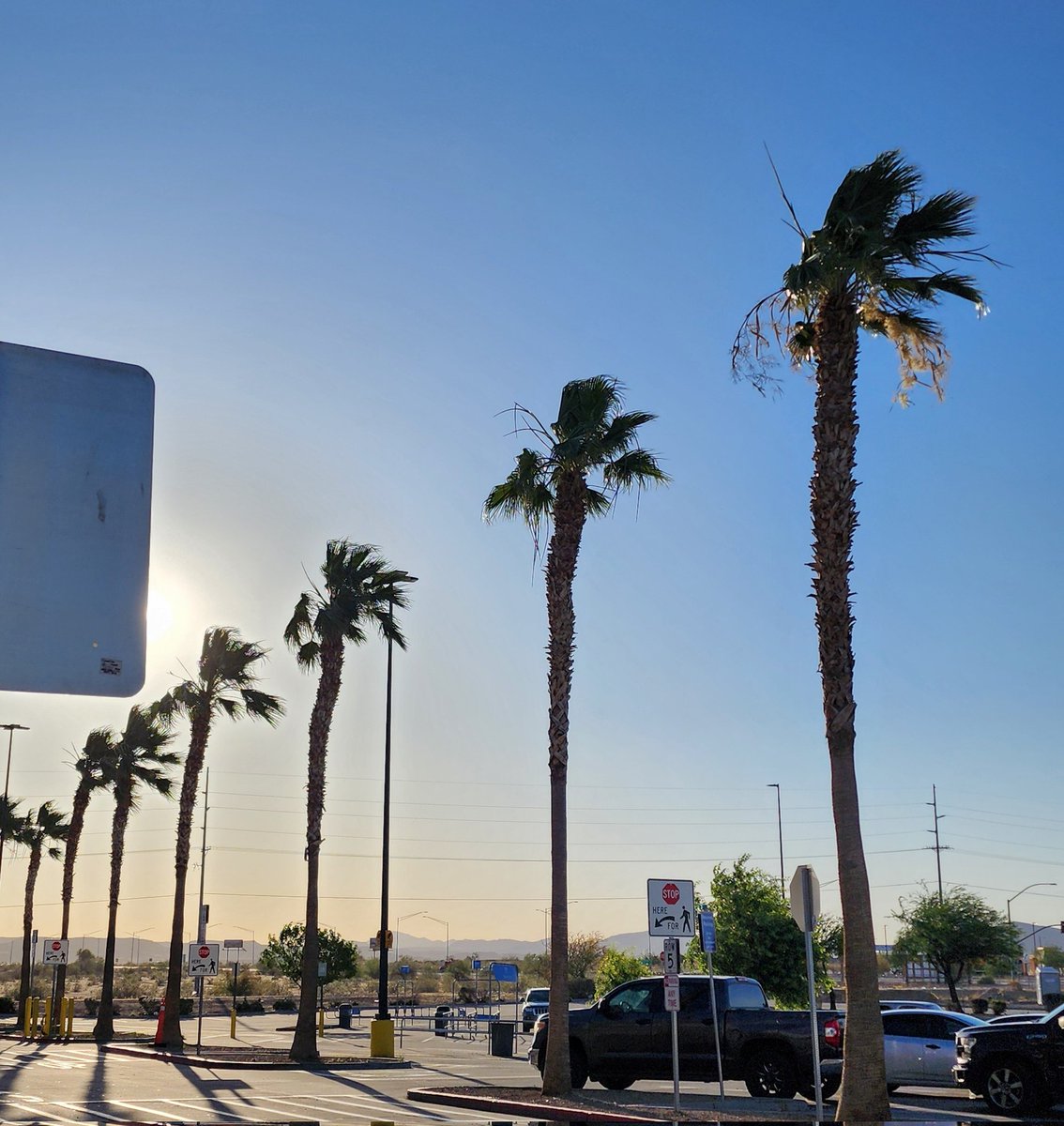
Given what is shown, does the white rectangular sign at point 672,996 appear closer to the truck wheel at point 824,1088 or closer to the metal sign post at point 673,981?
the metal sign post at point 673,981

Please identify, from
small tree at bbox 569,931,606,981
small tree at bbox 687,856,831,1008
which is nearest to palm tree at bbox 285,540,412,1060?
small tree at bbox 687,856,831,1008

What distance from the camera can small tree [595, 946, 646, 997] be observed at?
41.7m

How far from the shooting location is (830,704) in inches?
698

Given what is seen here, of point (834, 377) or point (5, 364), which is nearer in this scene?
point (5, 364)

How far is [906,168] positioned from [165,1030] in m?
31.2

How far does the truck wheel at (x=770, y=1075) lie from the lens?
2177 cm

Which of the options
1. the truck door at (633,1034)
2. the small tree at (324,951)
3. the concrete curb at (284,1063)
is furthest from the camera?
the small tree at (324,951)

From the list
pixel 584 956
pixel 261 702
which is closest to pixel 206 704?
pixel 261 702

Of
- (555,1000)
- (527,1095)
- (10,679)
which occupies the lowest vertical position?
(527,1095)

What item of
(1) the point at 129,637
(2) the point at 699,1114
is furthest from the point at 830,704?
(1) the point at 129,637

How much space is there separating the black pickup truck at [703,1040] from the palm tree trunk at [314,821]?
9.78 m

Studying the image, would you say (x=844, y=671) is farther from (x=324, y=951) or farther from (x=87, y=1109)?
(x=324, y=951)

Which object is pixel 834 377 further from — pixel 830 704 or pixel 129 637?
pixel 129 637

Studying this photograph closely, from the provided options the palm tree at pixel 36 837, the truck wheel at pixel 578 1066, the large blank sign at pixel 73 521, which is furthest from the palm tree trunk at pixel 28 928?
the large blank sign at pixel 73 521
